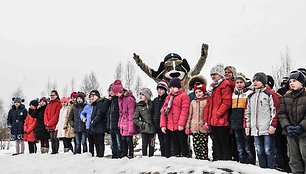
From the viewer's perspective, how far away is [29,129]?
11891mm

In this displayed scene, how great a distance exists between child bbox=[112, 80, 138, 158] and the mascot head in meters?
1.04

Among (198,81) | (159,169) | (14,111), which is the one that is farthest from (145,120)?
(14,111)

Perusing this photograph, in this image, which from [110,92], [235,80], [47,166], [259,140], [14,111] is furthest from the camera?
[14,111]

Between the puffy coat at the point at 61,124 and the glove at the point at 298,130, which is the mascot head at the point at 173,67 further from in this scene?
the glove at the point at 298,130

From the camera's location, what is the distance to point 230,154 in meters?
7.07

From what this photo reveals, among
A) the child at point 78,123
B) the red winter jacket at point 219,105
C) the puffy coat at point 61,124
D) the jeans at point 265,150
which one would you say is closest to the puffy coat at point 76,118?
the child at point 78,123

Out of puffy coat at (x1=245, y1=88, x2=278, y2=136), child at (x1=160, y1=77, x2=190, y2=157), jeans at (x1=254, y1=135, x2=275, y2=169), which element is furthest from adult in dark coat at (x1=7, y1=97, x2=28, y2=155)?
jeans at (x1=254, y1=135, x2=275, y2=169)

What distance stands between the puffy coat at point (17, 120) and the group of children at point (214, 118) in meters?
3.09

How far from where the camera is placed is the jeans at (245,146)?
7.07 metres

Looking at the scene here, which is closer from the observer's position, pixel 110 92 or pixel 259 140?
pixel 259 140

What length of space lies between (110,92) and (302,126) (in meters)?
5.23

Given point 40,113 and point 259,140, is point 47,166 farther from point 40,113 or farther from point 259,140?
point 40,113

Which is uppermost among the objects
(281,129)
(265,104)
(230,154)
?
(265,104)

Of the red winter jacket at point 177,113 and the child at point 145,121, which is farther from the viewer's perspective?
the child at point 145,121
